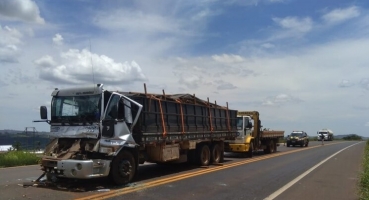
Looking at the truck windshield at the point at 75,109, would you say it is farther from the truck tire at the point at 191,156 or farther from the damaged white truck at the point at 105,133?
the truck tire at the point at 191,156

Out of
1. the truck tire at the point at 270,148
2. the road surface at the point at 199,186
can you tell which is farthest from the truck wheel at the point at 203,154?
the truck tire at the point at 270,148

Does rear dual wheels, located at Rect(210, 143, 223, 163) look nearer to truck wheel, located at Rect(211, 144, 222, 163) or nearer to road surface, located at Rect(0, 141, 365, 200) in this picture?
truck wheel, located at Rect(211, 144, 222, 163)

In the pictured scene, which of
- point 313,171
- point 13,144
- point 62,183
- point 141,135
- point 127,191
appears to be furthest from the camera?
point 13,144

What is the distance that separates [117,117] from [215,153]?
311 inches

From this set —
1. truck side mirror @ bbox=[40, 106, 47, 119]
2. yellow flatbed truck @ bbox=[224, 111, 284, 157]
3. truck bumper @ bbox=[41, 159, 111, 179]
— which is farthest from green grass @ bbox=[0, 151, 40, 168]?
yellow flatbed truck @ bbox=[224, 111, 284, 157]

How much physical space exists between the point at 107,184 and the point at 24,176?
3466 mm

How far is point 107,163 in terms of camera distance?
10.5 metres

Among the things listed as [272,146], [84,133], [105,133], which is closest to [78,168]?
[84,133]

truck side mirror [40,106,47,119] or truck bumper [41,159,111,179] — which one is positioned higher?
truck side mirror [40,106,47,119]

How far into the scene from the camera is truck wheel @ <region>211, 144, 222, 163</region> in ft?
58.3

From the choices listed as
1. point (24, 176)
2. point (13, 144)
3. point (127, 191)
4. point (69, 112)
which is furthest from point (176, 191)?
point (13, 144)

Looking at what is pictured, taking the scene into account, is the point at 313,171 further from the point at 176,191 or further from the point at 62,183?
the point at 62,183

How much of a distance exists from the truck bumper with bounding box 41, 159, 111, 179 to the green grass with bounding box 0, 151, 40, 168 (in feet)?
23.5

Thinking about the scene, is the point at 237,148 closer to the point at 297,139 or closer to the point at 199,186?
the point at 199,186
